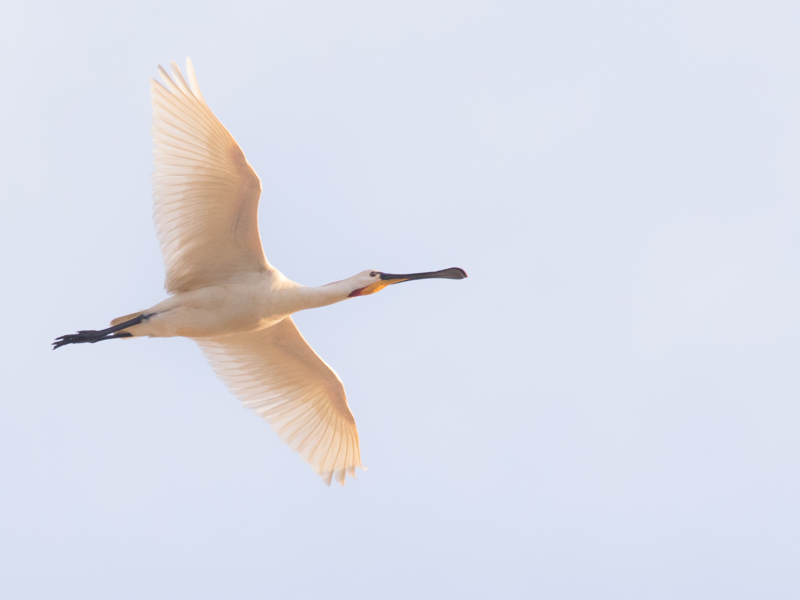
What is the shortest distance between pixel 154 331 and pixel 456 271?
3571mm

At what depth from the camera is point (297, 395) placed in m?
14.3

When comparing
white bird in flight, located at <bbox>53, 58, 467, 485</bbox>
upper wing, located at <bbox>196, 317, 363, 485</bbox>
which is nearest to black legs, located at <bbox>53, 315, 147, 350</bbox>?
white bird in flight, located at <bbox>53, 58, 467, 485</bbox>

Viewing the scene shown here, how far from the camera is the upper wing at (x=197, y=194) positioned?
11844mm

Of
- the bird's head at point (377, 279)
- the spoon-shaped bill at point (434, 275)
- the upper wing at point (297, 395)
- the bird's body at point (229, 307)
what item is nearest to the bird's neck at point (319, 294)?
the bird's body at point (229, 307)

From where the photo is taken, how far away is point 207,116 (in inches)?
464

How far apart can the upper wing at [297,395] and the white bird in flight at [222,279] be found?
1cm

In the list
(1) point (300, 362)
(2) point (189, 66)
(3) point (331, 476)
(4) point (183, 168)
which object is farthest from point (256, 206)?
(3) point (331, 476)

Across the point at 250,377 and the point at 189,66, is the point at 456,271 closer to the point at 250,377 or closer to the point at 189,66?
the point at 250,377

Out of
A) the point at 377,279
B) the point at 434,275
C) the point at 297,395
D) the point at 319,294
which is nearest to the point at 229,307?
the point at 319,294

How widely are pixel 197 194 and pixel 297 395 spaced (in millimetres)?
3255

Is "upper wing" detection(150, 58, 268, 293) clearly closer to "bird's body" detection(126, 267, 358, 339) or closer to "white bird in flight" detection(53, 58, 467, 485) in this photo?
"white bird in flight" detection(53, 58, 467, 485)

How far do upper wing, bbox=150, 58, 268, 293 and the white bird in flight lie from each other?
0.4 inches

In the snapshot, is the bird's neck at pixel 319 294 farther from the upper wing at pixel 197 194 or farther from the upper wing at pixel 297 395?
the upper wing at pixel 297 395

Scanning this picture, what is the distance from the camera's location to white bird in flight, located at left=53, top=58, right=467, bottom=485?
1192 centimetres
